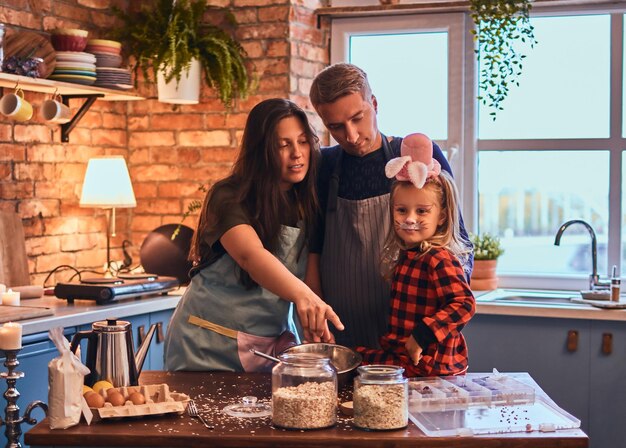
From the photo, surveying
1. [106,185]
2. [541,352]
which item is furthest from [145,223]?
[541,352]

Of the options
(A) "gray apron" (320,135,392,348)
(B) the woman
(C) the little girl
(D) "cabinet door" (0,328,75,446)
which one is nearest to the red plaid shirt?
(C) the little girl

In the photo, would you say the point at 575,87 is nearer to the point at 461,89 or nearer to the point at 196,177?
the point at 461,89

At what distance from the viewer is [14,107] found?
379cm

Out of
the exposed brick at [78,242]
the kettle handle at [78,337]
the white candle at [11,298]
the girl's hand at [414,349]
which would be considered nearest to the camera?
the kettle handle at [78,337]

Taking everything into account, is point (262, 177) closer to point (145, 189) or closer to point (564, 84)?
point (145, 189)

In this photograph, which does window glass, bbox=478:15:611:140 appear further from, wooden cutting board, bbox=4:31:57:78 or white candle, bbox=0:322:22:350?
white candle, bbox=0:322:22:350

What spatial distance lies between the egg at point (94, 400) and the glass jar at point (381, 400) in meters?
0.56

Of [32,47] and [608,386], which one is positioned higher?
[32,47]

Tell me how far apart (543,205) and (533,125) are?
0.40 metres

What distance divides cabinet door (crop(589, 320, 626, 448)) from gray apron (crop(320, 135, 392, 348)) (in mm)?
1526

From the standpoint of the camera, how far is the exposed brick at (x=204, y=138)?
179 inches

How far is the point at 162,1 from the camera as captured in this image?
4441mm

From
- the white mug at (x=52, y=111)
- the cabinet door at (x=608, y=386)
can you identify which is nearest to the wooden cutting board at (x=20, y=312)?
the white mug at (x=52, y=111)

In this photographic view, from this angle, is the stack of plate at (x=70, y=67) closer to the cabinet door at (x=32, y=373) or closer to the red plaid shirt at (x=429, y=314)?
the cabinet door at (x=32, y=373)
